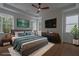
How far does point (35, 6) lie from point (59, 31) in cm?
82

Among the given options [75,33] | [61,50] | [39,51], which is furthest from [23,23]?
[75,33]

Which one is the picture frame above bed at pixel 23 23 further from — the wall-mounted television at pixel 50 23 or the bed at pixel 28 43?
the wall-mounted television at pixel 50 23

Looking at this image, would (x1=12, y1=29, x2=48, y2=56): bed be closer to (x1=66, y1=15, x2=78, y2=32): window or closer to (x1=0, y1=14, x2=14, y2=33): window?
(x1=0, y1=14, x2=14, y2=33): window

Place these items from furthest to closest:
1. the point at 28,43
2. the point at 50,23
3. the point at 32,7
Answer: the point at 50,23 < the point at 32,7 < the point at 28,43

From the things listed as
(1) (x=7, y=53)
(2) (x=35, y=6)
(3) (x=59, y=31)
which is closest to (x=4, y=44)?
(1) (x=7, y=53)

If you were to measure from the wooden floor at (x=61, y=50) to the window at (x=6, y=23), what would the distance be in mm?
391

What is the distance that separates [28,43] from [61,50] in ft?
2.58

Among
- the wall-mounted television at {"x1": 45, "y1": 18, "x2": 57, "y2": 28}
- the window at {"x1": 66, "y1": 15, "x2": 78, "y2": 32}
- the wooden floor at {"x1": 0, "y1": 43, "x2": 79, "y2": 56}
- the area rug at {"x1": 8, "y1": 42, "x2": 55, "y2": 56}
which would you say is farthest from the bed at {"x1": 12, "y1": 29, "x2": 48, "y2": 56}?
the window at {"x1": 66, "y1": 15, "x2": 78, "y2": 32}

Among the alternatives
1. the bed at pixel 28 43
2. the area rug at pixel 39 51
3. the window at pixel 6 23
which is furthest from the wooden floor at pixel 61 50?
the window at pixel 6 23

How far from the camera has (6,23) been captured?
7.44 ft

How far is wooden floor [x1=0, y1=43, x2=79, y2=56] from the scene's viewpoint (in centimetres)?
219

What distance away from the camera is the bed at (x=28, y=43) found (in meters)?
2.11

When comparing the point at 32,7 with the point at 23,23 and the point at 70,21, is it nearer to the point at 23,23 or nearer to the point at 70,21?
the point at 23,23

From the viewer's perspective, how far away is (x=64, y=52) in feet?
7.31
